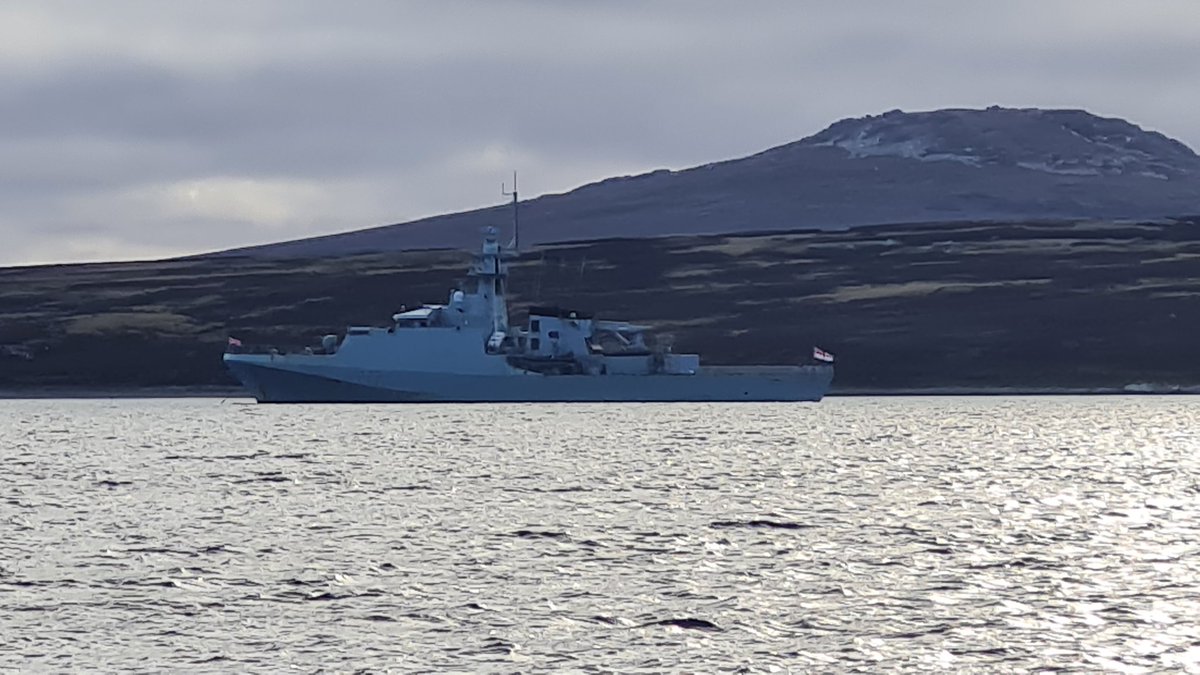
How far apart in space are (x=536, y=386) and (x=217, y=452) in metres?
51.7

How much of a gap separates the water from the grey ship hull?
154 ft

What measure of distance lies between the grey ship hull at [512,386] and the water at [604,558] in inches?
1847

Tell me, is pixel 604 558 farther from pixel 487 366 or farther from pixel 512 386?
pixel 512 386

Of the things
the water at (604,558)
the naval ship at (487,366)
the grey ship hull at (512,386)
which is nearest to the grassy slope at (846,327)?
the grey ship hull at (512,386)

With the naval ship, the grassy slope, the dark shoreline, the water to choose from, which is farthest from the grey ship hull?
the water

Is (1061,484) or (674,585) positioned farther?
(1061,484)

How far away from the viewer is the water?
2780cm

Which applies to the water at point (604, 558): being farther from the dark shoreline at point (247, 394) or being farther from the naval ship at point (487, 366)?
the dark shoreline at point (247, 394)

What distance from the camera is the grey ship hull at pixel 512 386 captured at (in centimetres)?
12538

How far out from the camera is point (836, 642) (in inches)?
1104

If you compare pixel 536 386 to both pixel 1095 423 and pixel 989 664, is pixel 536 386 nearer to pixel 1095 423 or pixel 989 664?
pixel 1095 423

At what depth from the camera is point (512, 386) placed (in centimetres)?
12644

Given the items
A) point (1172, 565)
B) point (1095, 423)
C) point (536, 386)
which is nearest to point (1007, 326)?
point (536, 386)

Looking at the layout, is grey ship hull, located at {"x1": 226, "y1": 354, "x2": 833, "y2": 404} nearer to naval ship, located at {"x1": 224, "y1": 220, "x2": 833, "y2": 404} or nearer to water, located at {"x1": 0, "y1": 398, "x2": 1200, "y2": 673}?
naval ship, located at {"x1": 224, "y1": 220, "x2": 833, "y2": 404}
